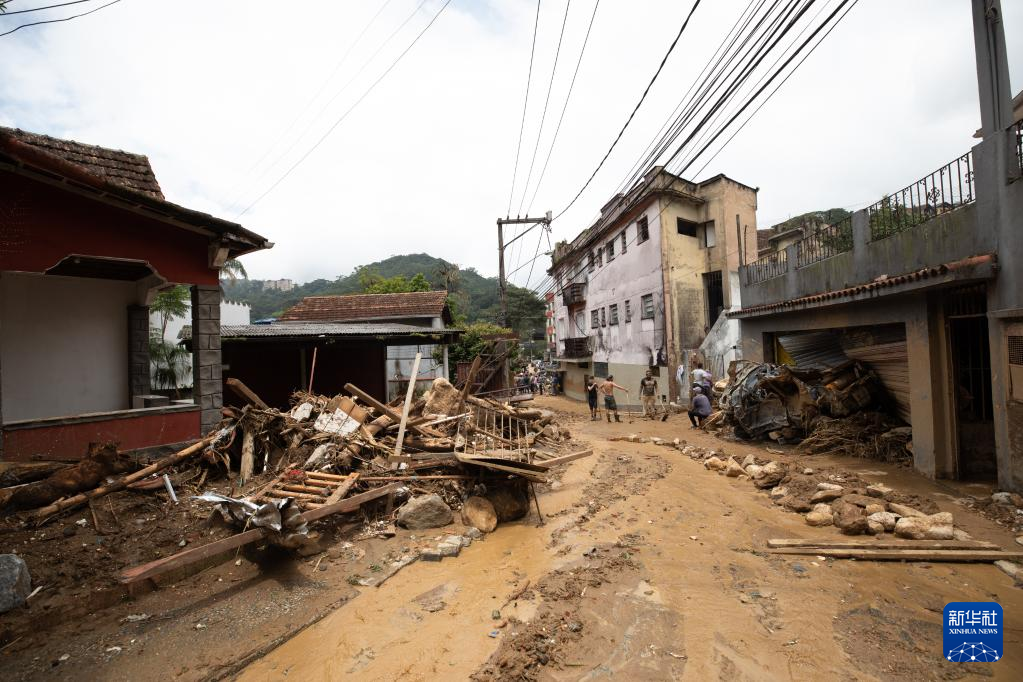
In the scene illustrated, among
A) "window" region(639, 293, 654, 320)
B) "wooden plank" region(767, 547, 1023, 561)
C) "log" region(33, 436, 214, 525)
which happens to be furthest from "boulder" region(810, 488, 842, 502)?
"window" region(639, 293, 654, 320)

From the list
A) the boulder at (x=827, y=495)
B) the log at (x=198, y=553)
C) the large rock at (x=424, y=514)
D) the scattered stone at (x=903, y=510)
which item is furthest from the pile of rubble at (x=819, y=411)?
the log at (x=198, y=553)

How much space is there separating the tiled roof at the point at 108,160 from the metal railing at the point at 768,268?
45.8 ft

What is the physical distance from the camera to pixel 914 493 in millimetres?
7426

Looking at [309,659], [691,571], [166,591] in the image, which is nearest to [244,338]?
[166,591]

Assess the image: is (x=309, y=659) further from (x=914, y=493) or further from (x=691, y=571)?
(x=914, y=493)

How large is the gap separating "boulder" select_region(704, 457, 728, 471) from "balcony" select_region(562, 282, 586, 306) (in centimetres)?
2183

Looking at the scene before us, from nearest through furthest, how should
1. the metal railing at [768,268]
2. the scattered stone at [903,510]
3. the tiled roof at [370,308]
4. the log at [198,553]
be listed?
1. the log at [198,553]
2. the scattered stone at [903,510]
3. the metal railing at [768,268]
4. the tiled roof at [370,308]

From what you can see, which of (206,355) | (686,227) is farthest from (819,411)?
(686,227)

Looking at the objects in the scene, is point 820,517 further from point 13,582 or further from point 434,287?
point 434,287

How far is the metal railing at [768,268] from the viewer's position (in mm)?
13149

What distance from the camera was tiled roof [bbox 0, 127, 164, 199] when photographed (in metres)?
7.71

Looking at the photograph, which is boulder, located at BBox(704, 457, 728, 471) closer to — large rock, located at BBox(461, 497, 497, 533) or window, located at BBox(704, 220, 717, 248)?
large rock, located at BBox(461, 497, 497, 533)

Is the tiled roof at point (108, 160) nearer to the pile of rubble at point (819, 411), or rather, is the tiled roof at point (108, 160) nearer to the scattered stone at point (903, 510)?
the scattered stone at point (903, 510)

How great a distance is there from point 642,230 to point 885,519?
18.7m
